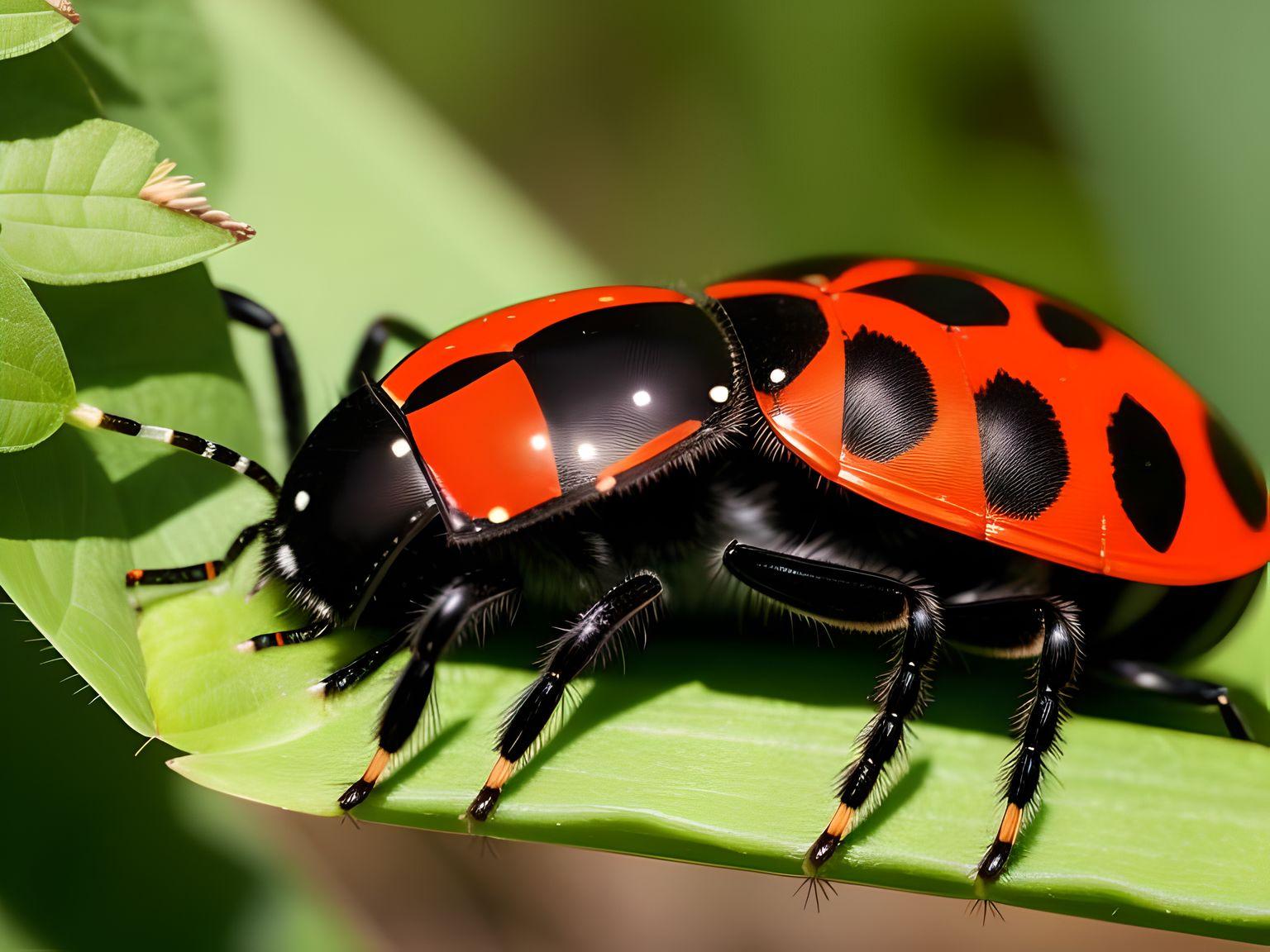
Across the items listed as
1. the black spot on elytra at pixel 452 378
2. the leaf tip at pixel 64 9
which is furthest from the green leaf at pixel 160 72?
the black spot on elytra at pixel 452 378

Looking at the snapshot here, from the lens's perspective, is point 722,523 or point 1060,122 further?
point 1060,122

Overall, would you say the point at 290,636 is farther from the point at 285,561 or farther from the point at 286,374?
the point at 286,374

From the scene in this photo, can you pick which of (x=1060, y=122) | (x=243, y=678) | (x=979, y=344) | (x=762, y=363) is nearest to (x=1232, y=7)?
(x=1060, y=122)

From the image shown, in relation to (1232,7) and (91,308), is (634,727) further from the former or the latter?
(1232,7)

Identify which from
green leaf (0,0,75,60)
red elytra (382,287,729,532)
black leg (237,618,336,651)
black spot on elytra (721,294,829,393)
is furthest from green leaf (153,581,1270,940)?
green leaf (0,0,75,60)

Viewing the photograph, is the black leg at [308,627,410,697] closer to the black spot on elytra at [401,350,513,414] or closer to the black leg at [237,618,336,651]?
the black leg at [237,618,336,651]

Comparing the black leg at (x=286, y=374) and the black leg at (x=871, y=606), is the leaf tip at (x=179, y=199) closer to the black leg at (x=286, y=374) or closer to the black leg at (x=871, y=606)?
the black leg at (x=286, y=374)

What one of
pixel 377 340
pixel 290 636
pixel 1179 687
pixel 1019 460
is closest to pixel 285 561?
pixel 290 636
